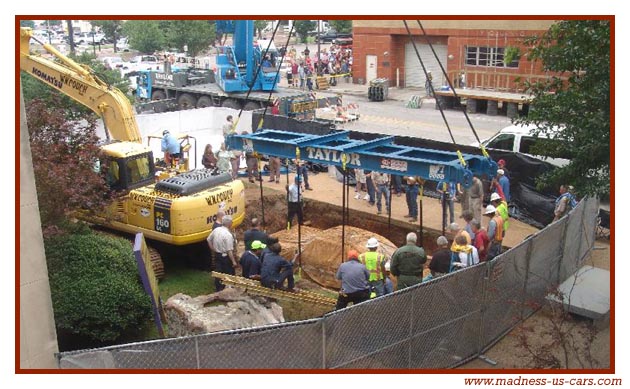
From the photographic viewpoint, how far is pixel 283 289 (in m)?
12.0

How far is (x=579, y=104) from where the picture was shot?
11.2 m

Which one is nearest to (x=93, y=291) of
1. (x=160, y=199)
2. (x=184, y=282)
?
(x=160, y=199)

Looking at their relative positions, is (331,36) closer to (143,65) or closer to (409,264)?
(143,65)

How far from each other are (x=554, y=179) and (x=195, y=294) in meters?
6.63

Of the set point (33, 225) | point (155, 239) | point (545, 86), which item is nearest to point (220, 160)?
point (155, 239)

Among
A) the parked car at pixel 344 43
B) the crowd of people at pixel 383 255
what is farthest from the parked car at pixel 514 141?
the parked car at pixel 344 43

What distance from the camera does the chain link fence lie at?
8.56m

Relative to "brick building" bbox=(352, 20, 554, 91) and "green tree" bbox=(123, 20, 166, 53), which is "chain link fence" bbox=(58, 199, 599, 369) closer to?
"brick building" bbox=(352, 20, 554, 91)

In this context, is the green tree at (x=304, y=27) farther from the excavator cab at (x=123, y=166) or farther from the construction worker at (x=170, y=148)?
the excavator cab at (x=123, y=166)

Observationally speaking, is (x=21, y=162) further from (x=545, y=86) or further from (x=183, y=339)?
(x=545, y=86)

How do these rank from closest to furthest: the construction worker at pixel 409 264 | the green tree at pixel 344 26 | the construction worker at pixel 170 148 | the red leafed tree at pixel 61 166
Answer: the construction worker at pixel 409 264 < the red leafed tree at pixel 61 166 < the construction worker at pixel 170 148 < the green tree at pixel 344 26

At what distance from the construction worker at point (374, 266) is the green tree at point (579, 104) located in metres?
3.07

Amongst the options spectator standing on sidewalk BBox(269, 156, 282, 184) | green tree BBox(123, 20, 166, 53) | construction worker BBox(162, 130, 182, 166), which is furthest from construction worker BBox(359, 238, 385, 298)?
green tree BBox(123, 20, 166, 53)

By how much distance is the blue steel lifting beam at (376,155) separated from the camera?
11.6m
